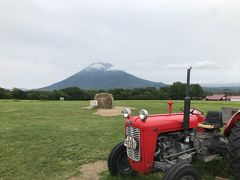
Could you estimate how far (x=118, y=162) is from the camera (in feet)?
19.8

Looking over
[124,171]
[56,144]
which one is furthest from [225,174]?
[56,144]

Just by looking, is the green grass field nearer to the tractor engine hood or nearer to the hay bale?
the tractor engine hood

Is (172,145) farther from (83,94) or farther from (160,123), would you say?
(83,94)

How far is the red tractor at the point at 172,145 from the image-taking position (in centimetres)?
501

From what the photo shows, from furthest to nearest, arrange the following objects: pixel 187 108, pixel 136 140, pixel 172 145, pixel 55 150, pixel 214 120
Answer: pixel 55 150
pixel 214 120
pixel 172 145
pixel 136 140
pixel 187 108

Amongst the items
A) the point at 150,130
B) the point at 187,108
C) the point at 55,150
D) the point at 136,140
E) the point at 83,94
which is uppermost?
the point at 83,94

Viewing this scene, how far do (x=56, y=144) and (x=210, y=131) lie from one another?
178 inches

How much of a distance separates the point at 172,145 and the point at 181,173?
0.86 m

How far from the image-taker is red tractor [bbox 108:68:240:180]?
5.01 m

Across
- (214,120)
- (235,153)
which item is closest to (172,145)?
(235,153)

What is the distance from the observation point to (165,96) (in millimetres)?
44344

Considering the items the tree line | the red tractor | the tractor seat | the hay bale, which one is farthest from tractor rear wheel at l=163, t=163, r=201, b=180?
the tree line

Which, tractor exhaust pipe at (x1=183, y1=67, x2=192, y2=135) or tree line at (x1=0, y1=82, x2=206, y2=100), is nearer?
tractor exhaust pipe at (x1=183, y1=67, x2=192, y2=135)

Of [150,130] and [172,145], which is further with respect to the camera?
[172,145]
